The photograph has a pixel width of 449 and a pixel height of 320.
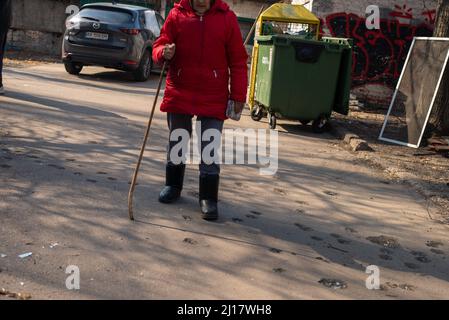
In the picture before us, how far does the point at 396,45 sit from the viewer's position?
516 inches

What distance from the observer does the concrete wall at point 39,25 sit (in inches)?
778

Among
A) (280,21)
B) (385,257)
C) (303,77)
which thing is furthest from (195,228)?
(280,21)

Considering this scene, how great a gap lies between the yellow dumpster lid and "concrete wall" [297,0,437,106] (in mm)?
1859

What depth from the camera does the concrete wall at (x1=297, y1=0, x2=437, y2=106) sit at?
498 inches

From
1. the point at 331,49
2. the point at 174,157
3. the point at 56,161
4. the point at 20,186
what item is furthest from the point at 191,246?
the point at 331,49

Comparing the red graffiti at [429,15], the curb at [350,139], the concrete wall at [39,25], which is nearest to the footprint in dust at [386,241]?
the curb at [350,139]

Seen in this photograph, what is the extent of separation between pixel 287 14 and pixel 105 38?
430 cm

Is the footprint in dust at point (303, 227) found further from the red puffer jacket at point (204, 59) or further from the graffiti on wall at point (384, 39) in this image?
the graffiti on wall at point (384, 39)

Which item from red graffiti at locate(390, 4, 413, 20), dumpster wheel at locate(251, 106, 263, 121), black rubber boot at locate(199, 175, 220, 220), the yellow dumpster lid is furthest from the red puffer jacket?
red graffiti at locate(390, 4, 413, 20)

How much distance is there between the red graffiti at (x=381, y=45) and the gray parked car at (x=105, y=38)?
4553 millimetres

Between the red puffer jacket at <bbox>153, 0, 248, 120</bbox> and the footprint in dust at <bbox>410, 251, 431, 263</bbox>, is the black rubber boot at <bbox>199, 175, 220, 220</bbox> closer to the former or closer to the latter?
the red puffer jacket at <bbox>153, 0, 248, 120</bbox>

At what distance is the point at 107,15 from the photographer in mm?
12922
